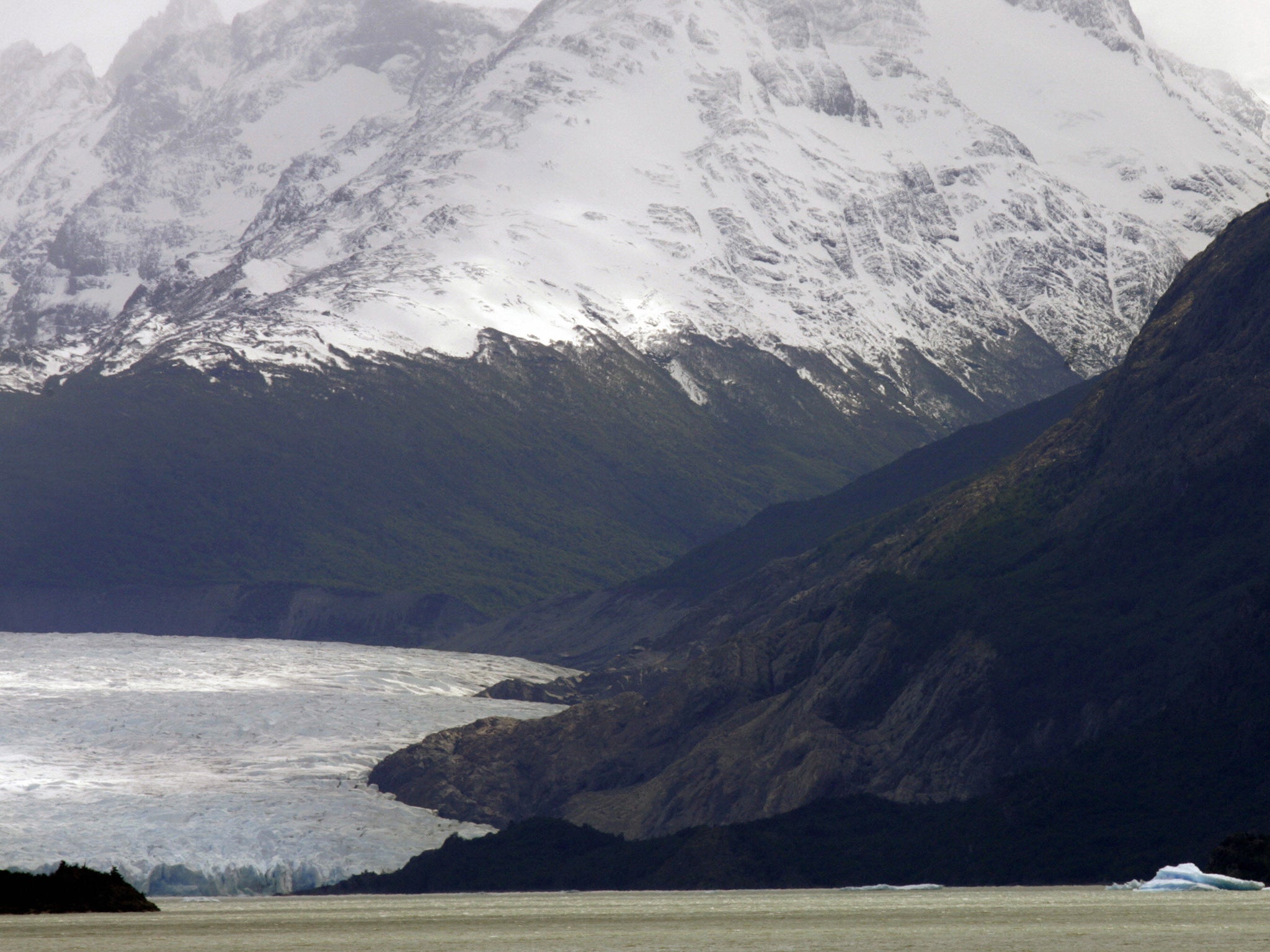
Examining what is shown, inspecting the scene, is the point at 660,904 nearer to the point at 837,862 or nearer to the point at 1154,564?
the point at 837,862

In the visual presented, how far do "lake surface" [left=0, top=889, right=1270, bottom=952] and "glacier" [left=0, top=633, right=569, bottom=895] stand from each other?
80.3m

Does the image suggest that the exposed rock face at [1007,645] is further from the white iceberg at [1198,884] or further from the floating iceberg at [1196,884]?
the white iceberg at [1198,884]

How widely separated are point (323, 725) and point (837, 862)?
8950cm

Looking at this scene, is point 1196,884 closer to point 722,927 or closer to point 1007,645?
point 722,927

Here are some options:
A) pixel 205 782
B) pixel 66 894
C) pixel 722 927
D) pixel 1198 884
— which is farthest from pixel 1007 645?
pixel 722 927

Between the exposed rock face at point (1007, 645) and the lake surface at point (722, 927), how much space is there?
66094 mm

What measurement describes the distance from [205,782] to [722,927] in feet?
398

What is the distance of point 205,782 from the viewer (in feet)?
490

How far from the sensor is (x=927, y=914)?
38625 millimetres

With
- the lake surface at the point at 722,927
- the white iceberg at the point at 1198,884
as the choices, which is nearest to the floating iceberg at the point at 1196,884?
the white iceberg at the point at 1198,884

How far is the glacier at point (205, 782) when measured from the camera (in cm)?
12362

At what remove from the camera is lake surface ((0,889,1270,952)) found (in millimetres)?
31969

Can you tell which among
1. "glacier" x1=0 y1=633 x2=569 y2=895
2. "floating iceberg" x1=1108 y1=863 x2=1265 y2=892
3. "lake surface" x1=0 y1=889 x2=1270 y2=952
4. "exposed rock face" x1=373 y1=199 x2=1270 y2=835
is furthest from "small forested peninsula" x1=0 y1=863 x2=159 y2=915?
"glacier" x1=0 y1=633 x2=569 y2=895

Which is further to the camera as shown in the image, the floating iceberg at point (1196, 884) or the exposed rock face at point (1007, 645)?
the exposed rock face at point (1007, 645)
